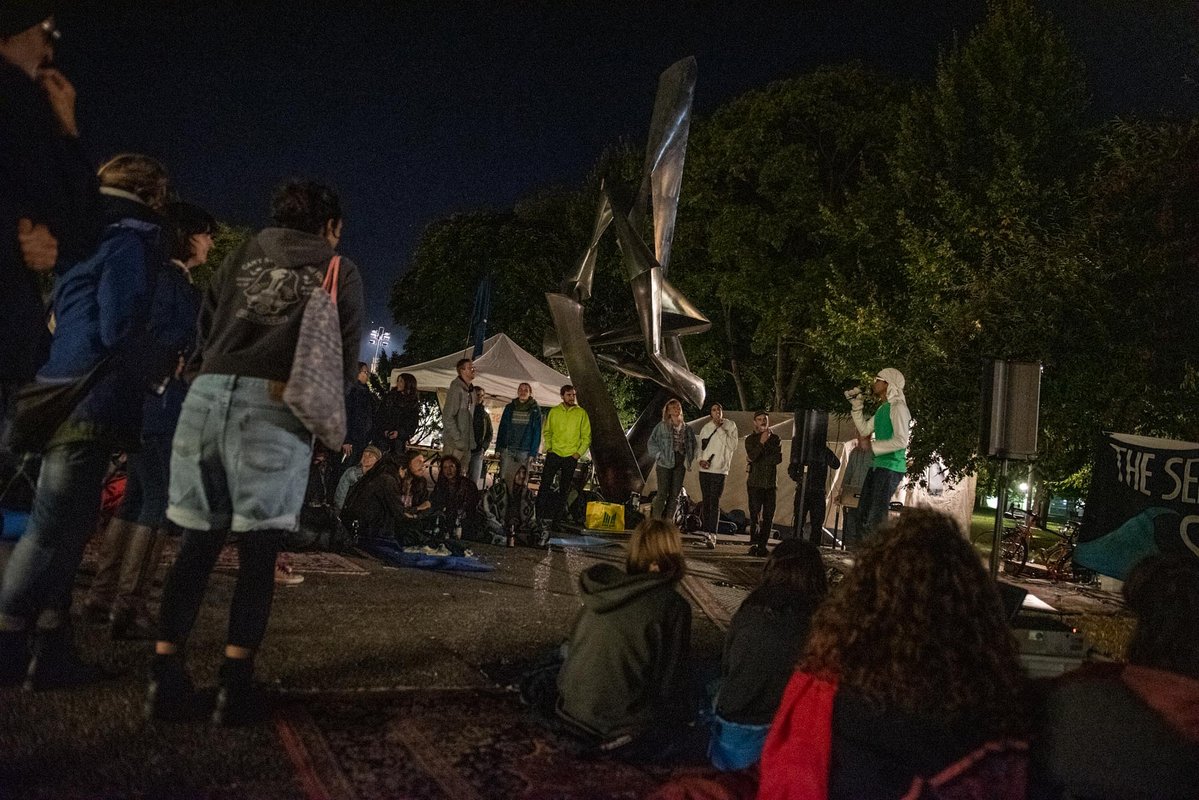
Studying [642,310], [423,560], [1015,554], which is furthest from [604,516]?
[1015,554]

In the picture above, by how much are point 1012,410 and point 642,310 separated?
466cm

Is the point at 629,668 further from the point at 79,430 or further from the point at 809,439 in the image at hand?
the point at 809,439

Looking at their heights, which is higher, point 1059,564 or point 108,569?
point 1059,564

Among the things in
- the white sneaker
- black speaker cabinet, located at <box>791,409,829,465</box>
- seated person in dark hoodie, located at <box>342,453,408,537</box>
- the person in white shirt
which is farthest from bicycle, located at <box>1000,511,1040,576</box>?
the white sneaker

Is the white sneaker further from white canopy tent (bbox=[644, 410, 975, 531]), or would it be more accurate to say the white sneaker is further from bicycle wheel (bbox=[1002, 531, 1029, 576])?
white canopy tent (bbox=[644, 410, 975, 531])

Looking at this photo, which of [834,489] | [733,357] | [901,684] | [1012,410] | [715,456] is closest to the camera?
[901,684]

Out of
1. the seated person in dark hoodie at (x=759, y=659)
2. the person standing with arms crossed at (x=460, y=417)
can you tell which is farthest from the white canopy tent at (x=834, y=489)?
the seated person in dark hoodie at (x=759, y=659)

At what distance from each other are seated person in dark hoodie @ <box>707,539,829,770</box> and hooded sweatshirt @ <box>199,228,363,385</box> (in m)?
1.79

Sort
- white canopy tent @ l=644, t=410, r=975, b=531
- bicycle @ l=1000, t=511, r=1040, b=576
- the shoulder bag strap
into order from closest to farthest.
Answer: the shoulder bag strap < bicycle @ l=1000, t=511, r=1040, b=576 < white canopy tent @ l=644, t=410, r=975, b=531

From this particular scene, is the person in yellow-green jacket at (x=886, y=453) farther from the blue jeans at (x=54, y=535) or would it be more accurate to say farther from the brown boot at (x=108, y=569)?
the blue jeans at (x=54, y=535)

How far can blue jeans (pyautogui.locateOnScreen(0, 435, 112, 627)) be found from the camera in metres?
3.04

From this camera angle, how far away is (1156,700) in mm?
1897

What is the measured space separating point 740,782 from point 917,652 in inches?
23.6

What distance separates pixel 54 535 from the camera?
3.09 metres
